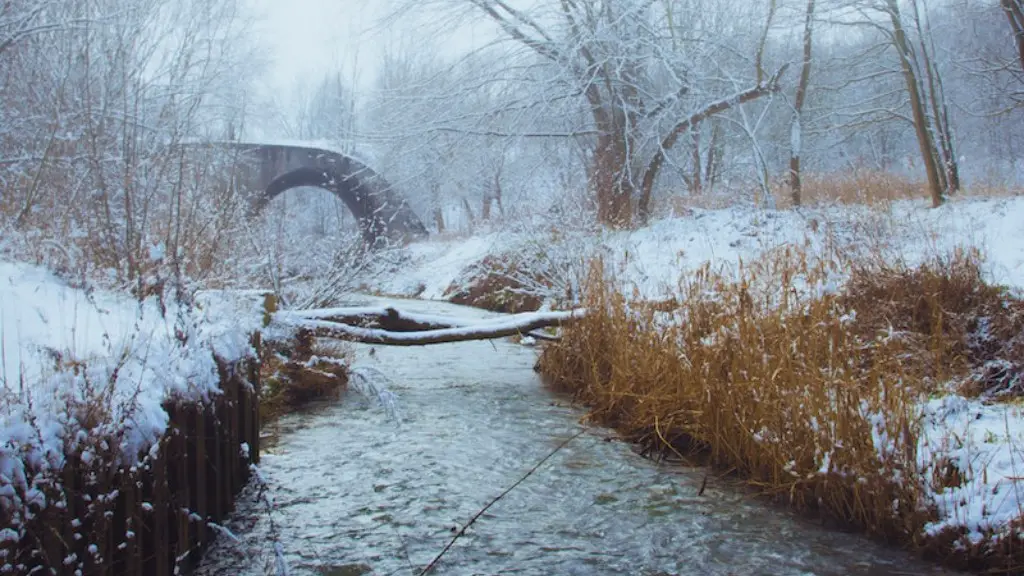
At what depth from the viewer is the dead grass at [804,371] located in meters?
3.38

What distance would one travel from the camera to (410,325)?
7.12 meters

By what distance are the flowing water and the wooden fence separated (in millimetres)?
272

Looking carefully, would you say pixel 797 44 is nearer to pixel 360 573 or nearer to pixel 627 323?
pixel 627 323

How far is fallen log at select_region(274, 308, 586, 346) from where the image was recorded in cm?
639

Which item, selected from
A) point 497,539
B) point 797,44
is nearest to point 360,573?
point 497,539

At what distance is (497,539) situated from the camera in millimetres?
3572

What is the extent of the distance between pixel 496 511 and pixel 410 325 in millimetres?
3403

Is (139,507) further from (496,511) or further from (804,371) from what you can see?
(804,371)

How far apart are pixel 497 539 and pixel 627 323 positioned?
8.49 feet

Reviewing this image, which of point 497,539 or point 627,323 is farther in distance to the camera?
point 627,323

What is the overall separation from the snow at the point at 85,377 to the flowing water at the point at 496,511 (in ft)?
1.95

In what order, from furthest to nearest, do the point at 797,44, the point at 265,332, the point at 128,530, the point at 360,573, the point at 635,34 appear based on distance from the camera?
the point at 797,44 < the point at 635,34 < the point at 265,332 < the point at 360,573 < the point at 128,530

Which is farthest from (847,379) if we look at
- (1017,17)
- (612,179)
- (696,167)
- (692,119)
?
(696,167)

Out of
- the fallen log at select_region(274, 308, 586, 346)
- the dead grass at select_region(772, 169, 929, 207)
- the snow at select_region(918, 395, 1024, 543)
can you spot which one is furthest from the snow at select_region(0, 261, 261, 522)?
the dead grass at select_region(772, 169, 929, 207)
